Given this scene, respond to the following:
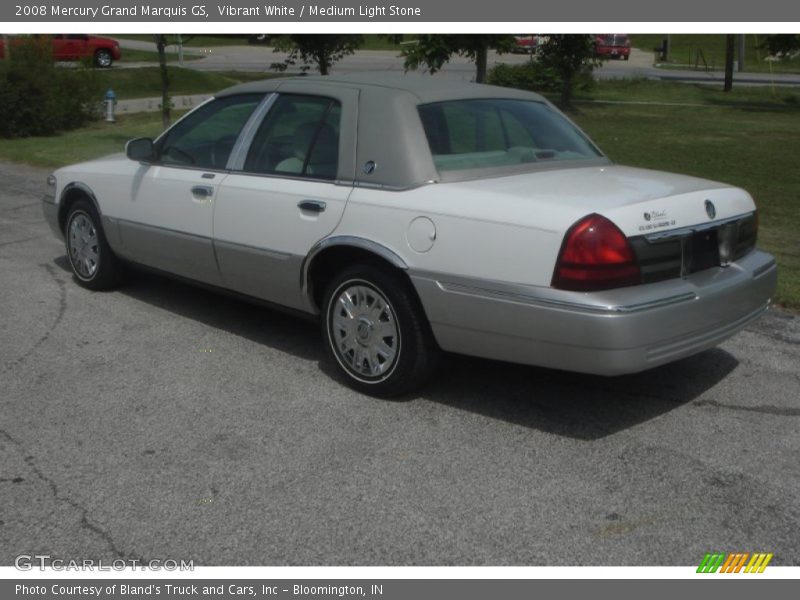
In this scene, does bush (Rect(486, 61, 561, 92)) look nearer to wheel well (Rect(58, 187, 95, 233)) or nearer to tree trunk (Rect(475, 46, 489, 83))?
tree trunk (Rect(475, 46, 489, 83))

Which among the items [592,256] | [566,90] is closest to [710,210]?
[592,256]

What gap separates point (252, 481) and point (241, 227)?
2.01 meters

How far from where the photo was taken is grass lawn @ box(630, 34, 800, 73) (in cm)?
4460

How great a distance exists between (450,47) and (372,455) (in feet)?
49.7

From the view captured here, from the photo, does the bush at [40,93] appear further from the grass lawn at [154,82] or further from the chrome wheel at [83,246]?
the chrome wheel at [83,246]

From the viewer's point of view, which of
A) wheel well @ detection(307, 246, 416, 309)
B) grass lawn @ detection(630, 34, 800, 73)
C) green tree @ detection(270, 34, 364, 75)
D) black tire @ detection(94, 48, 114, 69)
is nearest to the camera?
wheel well @ detection(307, 246, 416, 309)

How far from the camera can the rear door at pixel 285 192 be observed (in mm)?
5523

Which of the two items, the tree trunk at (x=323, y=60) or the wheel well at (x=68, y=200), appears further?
the tree trunk at (x=323, y=60)

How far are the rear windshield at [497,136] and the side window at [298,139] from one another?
22.5 inches

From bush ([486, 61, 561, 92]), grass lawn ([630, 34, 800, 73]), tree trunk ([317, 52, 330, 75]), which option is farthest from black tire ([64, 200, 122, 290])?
grass lawn ([630, 34, 800, 73])

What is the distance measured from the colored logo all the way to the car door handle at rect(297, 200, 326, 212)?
2.74 m

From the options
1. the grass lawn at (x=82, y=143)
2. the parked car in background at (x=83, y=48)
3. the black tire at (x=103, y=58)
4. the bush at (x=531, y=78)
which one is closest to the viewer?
the grass lawn at (x=82, y=143)

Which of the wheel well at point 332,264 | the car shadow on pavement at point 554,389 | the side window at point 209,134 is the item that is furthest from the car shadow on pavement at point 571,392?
the side window at point 209,134

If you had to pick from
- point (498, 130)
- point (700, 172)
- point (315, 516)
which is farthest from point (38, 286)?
point (700, 172)
